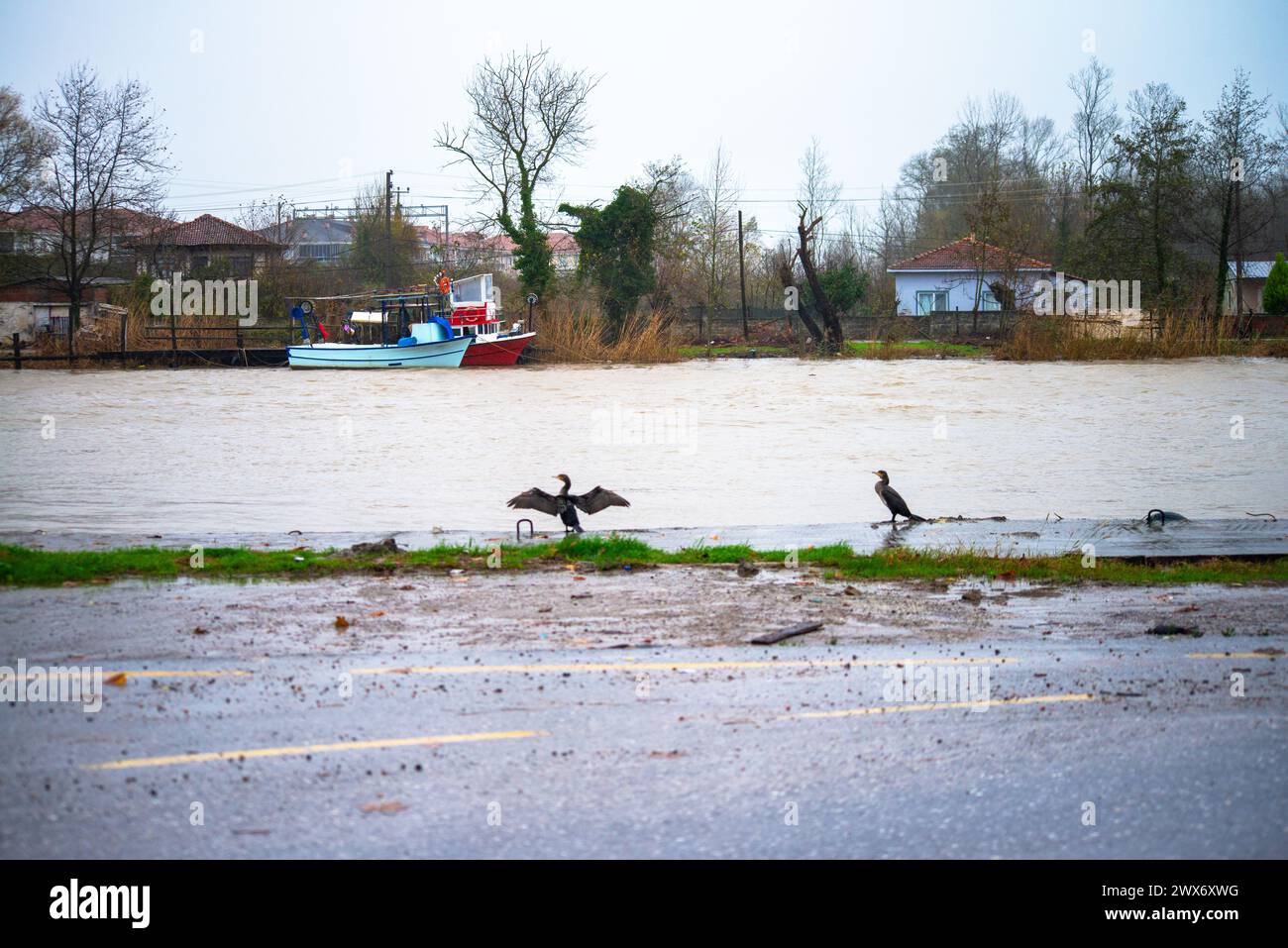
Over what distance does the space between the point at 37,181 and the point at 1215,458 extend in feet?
162

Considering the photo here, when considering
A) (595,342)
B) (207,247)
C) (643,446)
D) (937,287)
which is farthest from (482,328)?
(937,287)

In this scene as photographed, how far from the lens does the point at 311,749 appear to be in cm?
585

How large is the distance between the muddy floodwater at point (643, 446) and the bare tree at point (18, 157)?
9.90 m

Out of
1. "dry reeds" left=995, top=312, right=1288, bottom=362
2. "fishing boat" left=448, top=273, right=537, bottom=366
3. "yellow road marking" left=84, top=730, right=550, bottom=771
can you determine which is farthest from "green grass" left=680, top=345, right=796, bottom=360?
"yellow road marking" left=84, top=730, right=550, bottom=771

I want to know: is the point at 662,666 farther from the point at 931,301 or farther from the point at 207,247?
the point at 931,301

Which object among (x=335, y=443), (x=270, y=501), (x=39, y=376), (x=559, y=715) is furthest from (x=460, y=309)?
(x=559, y=715)

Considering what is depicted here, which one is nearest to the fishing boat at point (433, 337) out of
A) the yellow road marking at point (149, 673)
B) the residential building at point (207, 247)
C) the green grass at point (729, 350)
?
the green grass at point (729, 350)

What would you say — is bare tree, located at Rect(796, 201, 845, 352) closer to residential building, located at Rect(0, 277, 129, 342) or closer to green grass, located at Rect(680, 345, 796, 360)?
green grass, located at Rect(680, 345, 796, 360)

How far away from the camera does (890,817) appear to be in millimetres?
5188

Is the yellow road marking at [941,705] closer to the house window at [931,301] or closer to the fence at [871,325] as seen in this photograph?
the fence at [871,325]

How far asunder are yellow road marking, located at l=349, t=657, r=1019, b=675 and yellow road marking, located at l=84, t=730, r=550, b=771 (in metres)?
1.39

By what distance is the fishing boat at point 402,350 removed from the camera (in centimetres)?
5206

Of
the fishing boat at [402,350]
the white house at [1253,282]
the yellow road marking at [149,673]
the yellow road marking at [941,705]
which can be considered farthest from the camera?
the white house at [1253,282]
